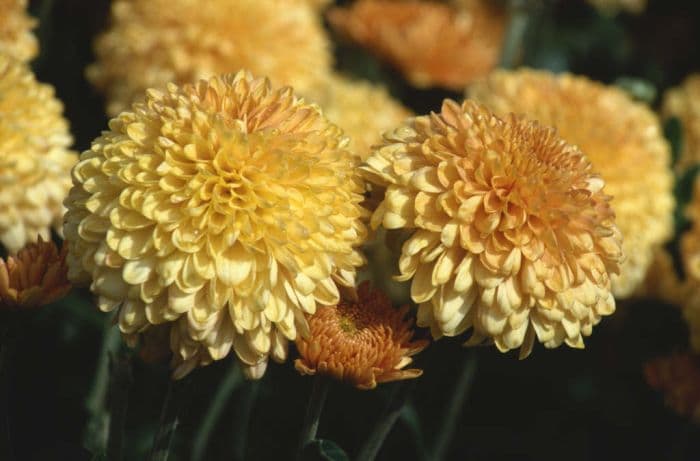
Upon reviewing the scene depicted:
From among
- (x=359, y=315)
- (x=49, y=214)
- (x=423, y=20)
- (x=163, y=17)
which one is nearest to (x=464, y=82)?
(x=423, y=20)

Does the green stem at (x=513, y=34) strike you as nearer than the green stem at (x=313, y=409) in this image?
No

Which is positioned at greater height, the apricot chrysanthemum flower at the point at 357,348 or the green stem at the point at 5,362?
the apricot chrysanthemum flower at the point at 357,348

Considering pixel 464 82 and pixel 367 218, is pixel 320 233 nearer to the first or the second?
pixel 367 218

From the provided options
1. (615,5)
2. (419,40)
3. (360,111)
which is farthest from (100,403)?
(615,5)

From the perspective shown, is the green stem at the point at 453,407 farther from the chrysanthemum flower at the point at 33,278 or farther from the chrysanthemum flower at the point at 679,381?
the chrysanthemum flower at the point at 33,278

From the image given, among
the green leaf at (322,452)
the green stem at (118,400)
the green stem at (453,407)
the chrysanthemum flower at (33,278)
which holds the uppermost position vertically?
the chrysanthemum flower at (33,278)

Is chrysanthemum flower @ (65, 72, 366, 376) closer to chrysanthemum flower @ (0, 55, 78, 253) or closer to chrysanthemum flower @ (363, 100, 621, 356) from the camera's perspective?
chrysanthemum flower @ (363, 100, 621, 356)

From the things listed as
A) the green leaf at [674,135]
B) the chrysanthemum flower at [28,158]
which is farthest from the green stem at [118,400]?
the green leaf at [674,135]
